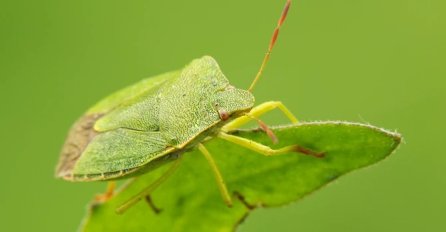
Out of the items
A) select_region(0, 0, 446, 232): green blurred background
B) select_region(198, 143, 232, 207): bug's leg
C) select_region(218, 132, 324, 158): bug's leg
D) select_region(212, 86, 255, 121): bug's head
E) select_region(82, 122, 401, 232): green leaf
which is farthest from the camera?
select_region(0, 0, 446, 232): green blurred background

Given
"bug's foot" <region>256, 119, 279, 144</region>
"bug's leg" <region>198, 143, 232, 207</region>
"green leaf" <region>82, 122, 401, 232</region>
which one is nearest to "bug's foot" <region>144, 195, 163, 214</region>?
"green leaf" <region>82, 122, 401, 232</region>

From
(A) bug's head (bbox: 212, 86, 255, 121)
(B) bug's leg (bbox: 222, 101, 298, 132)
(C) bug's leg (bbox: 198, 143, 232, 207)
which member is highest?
(A) bug's head (bbox: 212, 86, 255, 121)

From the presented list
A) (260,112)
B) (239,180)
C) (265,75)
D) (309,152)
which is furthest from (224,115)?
(265,75)

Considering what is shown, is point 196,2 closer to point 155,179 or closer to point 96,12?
point 96,12

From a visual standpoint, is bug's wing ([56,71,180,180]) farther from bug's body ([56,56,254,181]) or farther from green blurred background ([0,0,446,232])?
green blurred background ([0,0,446,232])

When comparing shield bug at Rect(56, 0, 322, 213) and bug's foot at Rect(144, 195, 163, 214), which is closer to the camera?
bug's foot at Rect(144, 195, 163, 214)

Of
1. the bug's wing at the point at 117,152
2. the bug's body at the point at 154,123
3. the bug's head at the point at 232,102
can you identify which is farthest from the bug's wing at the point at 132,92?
the bug's head at the point at 232,102

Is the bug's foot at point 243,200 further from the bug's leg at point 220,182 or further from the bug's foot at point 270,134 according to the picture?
the bug's foot at point 270,134
